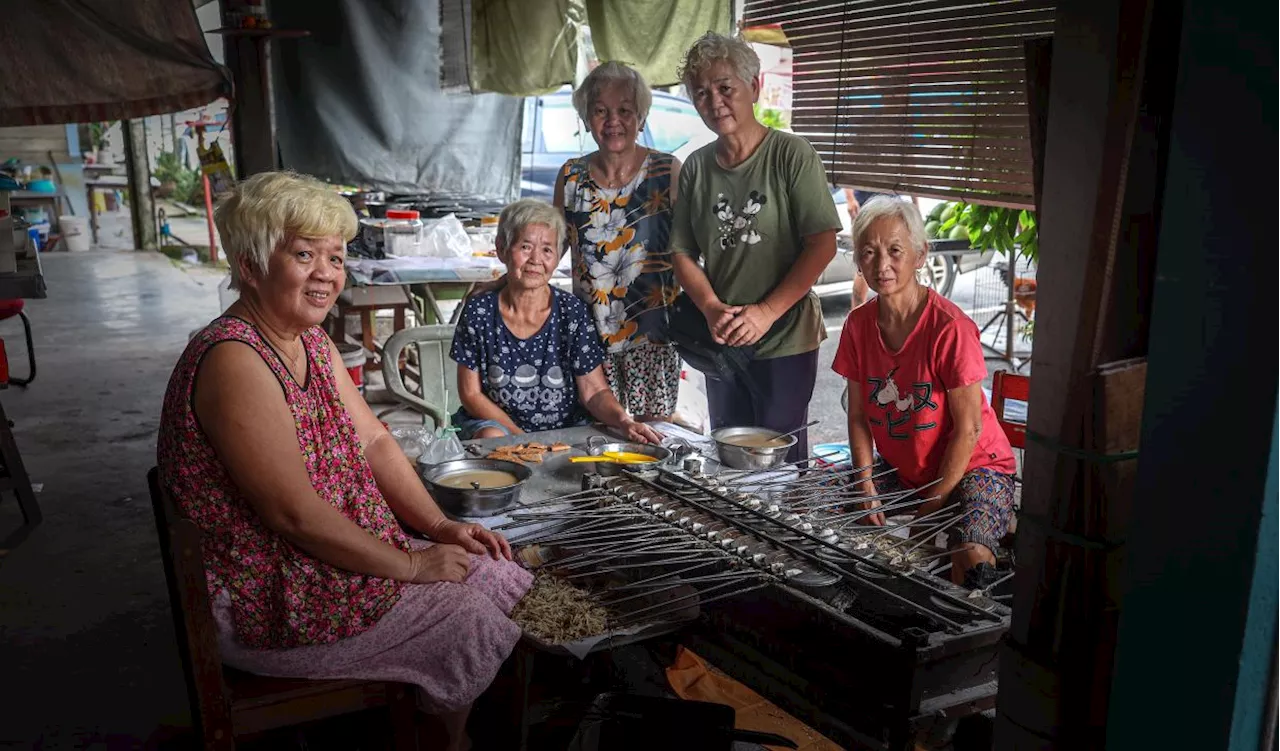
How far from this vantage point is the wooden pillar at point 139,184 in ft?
46.6

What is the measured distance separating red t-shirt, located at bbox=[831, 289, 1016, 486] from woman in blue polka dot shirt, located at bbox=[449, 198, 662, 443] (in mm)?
994

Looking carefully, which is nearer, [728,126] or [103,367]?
[728,126]

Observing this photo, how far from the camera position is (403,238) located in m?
6.72

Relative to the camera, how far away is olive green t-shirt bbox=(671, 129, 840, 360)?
378cm

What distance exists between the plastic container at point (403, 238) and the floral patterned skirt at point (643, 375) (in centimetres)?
301

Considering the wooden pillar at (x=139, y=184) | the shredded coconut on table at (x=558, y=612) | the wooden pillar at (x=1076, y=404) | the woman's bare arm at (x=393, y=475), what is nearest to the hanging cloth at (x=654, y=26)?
the woman's bare arm at (x=393, y=475)

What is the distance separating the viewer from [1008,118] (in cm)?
385

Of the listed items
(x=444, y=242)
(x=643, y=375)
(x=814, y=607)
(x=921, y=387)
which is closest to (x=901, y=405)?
(x=921, y=387)

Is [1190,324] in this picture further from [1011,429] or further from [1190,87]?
[1011,429]

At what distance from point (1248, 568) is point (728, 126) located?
2802mm

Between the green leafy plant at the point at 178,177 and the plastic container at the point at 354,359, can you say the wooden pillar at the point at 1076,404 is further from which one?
the green leafy plant at the point at 178,177

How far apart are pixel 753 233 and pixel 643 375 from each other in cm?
79

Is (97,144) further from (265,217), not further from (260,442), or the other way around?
(260,442)

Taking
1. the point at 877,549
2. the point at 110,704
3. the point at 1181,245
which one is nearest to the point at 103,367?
the point at 110,704
